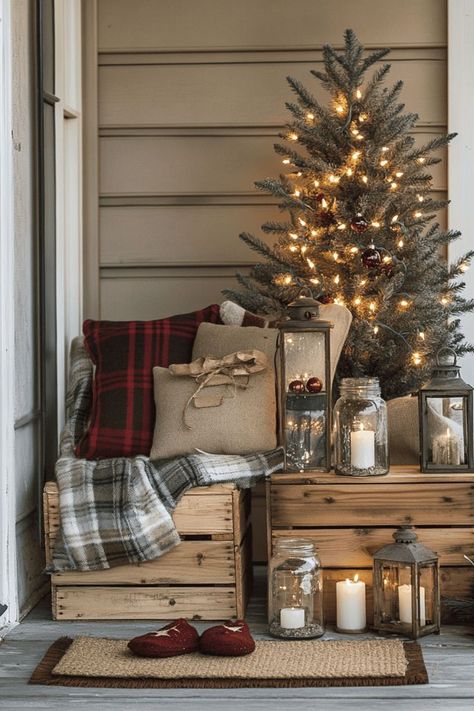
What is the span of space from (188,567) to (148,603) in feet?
0.51

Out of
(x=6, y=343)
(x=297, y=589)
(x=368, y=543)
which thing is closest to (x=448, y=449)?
(x=368, y=543)

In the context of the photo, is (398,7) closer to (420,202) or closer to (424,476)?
(420,202)

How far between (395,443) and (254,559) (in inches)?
33.2

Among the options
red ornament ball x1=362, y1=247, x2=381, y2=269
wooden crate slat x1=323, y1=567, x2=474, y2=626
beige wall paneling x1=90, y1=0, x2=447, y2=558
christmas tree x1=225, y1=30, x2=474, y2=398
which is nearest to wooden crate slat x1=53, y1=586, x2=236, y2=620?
wooden crate slat x1=323, y1=567, x2=474, y2=626

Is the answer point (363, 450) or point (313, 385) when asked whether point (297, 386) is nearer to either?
point (313, 385)

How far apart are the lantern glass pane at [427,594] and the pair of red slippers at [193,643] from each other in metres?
0.49

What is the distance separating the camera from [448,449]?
302cm

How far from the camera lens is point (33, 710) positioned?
233cm

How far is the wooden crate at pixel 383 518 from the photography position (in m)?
2.96

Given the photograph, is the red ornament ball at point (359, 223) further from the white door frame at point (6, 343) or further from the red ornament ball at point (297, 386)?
the white door frame at point (6, 343)

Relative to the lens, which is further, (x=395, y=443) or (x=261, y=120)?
(x=261, y=120)

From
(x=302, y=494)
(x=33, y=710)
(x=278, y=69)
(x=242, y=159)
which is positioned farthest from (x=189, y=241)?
(x=33, y=710)

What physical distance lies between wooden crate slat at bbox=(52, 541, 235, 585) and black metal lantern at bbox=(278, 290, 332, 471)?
12.9 inches

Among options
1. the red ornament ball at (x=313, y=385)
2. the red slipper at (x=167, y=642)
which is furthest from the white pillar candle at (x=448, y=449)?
the red slipper at (x=167, y=642)
